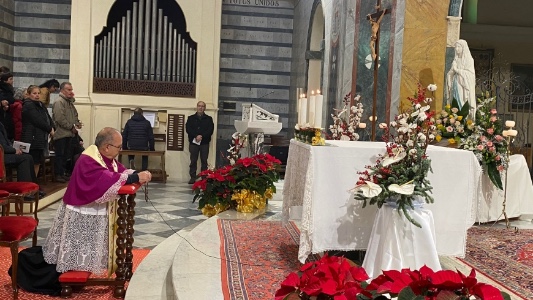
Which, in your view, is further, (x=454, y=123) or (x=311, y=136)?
(x=454, y=123)

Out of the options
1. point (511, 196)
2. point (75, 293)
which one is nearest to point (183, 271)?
point (75, 293)

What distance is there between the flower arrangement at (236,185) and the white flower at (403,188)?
3.18 meters

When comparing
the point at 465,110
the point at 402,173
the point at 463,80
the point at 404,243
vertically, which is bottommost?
the point at 404,243

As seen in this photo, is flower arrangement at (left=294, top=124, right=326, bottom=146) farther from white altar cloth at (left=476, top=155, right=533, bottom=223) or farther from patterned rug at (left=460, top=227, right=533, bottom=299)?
white altar cloth at (left=476, top=155, right=533, bottom=223)

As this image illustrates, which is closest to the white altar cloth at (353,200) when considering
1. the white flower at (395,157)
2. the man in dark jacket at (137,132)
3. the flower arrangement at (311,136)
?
the flower arrangement at (311,136)

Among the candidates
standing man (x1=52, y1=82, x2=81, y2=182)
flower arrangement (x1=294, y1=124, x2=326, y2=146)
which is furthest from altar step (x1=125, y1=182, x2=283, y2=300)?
standing man (x1=52, y1=82, x2=81, y2=182)

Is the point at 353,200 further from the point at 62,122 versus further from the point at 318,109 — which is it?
the point at 62,122

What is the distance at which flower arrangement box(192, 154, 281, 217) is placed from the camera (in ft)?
22.2

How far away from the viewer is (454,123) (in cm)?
670

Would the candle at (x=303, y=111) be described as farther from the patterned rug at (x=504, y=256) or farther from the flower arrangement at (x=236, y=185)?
the flower arrangement at (x=236, y=185)

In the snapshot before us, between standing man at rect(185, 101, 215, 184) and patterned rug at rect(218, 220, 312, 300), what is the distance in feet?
21.0

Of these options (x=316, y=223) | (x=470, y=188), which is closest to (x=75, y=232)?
(x=316, y=223)

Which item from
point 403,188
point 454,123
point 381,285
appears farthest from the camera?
point 454,123

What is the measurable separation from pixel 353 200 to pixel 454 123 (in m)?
3.02
